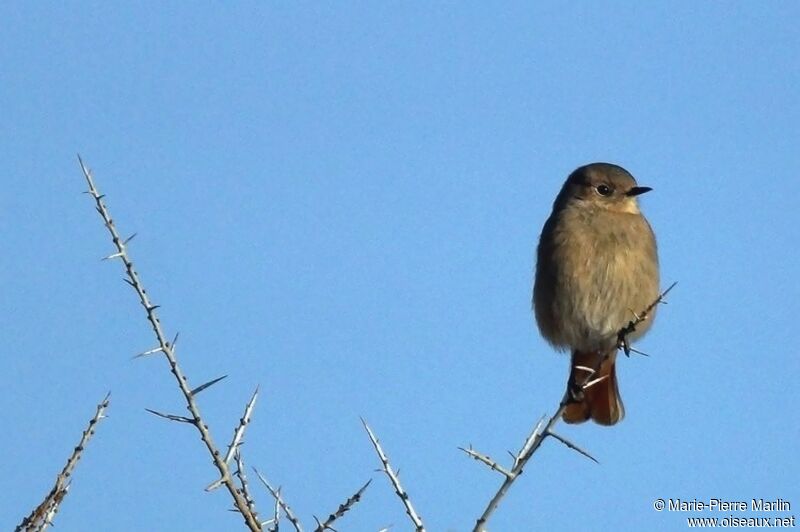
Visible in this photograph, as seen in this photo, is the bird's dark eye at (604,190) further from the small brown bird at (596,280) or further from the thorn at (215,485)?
the thorn at (215,485)

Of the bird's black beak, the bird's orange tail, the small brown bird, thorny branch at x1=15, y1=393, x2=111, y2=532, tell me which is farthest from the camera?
the bird's black beak

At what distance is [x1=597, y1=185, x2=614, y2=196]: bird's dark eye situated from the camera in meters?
8.49

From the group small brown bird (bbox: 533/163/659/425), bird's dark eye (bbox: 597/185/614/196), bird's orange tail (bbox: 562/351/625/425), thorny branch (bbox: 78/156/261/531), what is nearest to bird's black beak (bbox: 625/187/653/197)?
small brown bird (bbox: 533/163/659/425)

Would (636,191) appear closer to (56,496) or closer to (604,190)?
(604,190)

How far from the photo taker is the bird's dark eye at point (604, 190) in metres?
8.49

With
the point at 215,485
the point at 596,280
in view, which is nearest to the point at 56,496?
the point at 215,485

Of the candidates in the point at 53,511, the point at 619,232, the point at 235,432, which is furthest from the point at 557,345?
the point at 53,511

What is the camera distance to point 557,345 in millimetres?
8258

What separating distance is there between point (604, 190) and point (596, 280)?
3.21 ft

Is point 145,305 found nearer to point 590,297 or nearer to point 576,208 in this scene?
point 590,297

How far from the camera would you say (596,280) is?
25.6 ft

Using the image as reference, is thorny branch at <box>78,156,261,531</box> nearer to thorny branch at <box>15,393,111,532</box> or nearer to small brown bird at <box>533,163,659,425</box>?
thorny branch at <box>15,393,111,532</box>

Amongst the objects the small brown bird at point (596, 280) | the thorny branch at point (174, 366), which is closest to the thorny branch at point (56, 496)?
the thorny branch at point (174, 366)

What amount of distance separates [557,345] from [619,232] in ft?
3.03
